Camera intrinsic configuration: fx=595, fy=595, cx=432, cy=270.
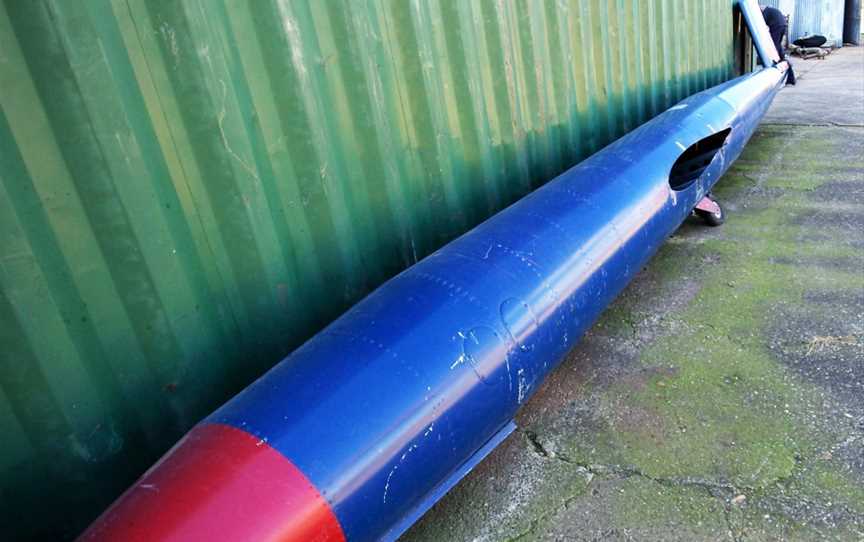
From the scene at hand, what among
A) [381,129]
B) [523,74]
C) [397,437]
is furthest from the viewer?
[523,74]

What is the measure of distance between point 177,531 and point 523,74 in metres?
2.91

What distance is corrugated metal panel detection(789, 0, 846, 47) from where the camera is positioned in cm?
1352

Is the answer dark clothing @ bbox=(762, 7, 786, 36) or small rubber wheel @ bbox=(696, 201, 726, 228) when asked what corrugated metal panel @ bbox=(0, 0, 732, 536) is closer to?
small rubber wheel @ bbox=(696, 201, 726, 228)

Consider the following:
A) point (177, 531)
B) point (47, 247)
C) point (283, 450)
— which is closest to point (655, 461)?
point (283, 450)

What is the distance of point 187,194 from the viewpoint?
77.0 inches

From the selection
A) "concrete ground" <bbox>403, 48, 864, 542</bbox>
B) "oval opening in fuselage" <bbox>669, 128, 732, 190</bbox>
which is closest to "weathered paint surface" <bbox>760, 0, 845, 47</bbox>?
"oval opening in fuselage" <bbox>669, 128, 732, 190</bbox>

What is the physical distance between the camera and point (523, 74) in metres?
3.41

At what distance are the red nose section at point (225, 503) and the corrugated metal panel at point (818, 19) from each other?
1567 centimetres

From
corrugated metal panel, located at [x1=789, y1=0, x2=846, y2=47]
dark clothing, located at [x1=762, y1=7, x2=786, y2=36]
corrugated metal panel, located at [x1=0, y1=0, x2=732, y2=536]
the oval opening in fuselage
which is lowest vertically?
corrugated metal panel, located at [x1=789, y1=0, x2=846, y2=47]

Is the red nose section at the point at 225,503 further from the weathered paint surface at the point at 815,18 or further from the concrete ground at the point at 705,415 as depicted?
the weathered paint surface at the point at 815,18

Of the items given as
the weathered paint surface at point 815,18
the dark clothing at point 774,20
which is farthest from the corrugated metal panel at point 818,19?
the dark clothing at point 774,20

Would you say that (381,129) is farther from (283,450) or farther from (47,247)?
(283,450)

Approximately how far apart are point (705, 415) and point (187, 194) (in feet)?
6.71

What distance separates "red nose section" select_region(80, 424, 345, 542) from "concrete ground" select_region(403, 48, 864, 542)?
70 cm
